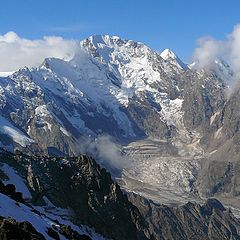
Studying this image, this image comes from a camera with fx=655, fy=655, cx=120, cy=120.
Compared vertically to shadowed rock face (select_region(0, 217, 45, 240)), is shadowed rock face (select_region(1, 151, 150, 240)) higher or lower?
higher

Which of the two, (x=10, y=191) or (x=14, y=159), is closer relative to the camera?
(x=10, y=191)

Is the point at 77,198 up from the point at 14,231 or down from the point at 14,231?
up

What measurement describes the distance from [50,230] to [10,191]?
112 ft

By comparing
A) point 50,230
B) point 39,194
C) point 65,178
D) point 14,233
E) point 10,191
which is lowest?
point 14,233

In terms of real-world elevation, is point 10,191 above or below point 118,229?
below

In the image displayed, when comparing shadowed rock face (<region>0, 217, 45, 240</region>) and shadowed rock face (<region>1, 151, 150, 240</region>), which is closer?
shadowed rock face (<region>0, 217, 45, 240</region>)

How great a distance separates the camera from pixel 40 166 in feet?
642

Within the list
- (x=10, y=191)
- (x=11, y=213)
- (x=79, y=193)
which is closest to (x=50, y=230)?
(x=11, y=213)

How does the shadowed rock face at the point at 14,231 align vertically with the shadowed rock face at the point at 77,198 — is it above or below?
below

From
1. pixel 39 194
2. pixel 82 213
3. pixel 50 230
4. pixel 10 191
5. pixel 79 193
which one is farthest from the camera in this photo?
pixel 79 193

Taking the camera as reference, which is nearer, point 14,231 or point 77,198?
point 14,231

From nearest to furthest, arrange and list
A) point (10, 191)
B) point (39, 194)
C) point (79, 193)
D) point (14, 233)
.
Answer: point (14, 233), point (10, 191), point (39, 194), point (79, 193)

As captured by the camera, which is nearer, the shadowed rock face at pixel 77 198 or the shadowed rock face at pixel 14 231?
the shadowed rock face at pixel 14 231

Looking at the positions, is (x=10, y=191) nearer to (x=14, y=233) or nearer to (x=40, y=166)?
(x=14, y=233)
